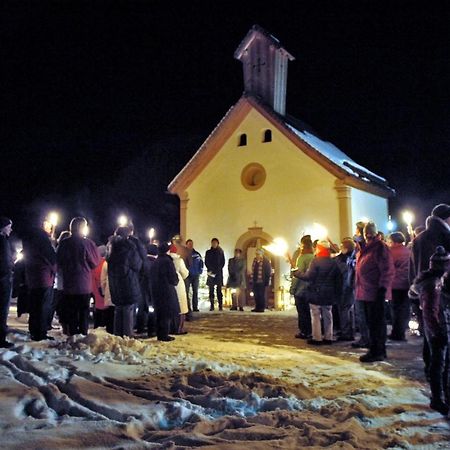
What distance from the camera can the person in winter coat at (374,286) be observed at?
23.6 feet

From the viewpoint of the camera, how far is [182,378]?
18.1 feet

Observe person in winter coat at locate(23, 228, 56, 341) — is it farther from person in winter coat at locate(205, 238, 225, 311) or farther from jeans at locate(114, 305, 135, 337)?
person in winter coat at locate(205, 238, 225, 311)

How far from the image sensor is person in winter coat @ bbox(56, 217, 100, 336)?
7848 mm

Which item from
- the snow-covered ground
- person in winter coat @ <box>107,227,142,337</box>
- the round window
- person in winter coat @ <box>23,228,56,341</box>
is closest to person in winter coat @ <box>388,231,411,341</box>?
the snow-covered ground

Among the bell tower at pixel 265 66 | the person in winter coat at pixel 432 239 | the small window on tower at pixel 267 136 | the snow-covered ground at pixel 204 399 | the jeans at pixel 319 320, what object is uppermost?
the bell tower at pixel 265 66

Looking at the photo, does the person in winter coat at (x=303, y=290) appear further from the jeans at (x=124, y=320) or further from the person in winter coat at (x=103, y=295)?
the person in winter coat at (x=103, y=295)

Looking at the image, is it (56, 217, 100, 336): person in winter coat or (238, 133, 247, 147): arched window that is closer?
(56, 217, 100, 336): person in winter coat

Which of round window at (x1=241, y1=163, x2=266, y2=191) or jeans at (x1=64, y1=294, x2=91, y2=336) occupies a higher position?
round window at (x1=241, y1=163, x2=266, y2=191)

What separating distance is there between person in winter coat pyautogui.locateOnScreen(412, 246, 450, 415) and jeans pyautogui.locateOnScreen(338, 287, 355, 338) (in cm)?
415

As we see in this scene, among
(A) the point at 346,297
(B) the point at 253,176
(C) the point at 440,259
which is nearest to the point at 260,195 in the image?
(B) the point at 253,176

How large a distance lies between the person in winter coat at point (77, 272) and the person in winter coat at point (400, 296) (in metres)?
5.50

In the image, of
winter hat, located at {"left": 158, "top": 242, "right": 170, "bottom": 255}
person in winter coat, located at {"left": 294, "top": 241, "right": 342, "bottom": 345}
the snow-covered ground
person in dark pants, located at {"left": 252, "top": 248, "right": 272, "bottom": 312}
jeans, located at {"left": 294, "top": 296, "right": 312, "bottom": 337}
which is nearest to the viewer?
the snow-covered ground

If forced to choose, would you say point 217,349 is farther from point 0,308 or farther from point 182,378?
point 0,308

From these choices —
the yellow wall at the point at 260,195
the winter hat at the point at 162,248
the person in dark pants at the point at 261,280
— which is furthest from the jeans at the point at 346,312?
the yellow wall at the point at 260,195
